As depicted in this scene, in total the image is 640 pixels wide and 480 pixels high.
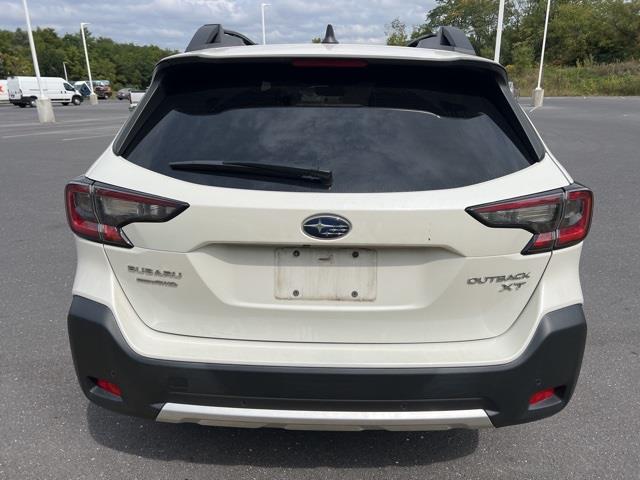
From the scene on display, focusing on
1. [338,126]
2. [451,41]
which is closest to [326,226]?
[338,126]

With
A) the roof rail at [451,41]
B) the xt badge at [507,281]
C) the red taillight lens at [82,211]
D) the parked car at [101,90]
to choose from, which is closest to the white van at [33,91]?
the parked car at [101,90]

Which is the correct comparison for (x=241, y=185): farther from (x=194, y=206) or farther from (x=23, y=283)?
(x=23, y=283)

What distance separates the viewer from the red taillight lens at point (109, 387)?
6.90ft

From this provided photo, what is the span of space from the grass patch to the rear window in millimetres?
57181

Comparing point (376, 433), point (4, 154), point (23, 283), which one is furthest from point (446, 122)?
point (4, 154)

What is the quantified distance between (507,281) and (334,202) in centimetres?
70

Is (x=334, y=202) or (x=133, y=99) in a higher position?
(x=133, y=99)

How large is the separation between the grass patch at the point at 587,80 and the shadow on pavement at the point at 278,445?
187 feet

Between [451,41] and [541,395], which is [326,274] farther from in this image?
[451,41]

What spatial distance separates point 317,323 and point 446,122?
0.91 m

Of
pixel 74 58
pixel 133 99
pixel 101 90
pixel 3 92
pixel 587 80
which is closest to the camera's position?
pixel 133 99

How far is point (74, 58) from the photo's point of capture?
96500 mm

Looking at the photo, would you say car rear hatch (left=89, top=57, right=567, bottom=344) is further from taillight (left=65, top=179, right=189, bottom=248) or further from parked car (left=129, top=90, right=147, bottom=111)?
parked car (left=129, top=90, right=147, bottom=111)

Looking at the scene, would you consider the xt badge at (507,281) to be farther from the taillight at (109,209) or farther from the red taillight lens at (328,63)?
the taillight at (109,209)
